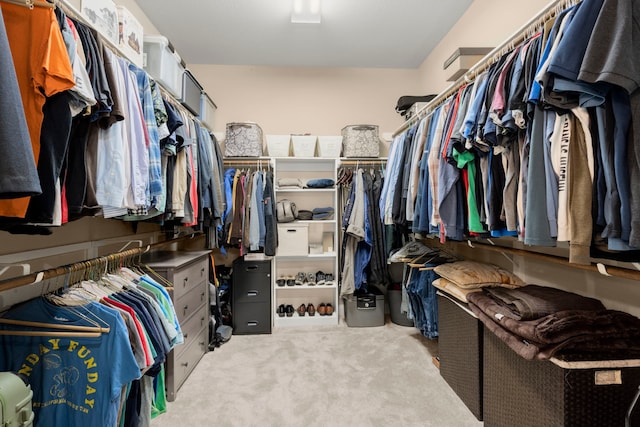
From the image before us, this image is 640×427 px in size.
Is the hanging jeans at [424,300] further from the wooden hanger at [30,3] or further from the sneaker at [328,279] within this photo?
the wooden hanger at [30,3]

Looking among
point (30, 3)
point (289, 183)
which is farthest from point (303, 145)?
point (30, 3)

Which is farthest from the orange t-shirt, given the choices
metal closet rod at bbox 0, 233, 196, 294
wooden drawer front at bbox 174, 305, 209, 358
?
wooden drawer front at bbox 174, 305, 209, 358

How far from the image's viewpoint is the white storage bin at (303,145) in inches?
121

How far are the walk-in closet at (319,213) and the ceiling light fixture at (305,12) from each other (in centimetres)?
2

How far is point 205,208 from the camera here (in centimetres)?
225

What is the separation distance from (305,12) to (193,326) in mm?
2682

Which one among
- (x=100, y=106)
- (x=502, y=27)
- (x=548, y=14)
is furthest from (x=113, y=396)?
(x=502, y=27)

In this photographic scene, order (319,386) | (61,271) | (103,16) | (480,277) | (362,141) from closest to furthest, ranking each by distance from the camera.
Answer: (61,271), (103,16), (480,277), (319,386), (362,141)

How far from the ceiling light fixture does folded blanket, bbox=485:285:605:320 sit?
248 centimetres

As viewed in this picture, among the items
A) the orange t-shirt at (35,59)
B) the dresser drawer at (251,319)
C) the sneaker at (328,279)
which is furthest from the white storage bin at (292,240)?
the orange t-shirt at (35,59)

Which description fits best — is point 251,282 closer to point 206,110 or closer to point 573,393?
point 206,110

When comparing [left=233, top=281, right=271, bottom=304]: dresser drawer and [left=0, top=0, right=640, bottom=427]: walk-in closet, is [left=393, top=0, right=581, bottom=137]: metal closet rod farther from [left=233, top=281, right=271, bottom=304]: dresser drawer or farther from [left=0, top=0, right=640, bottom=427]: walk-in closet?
[left=233, top=281, right=271, bottom=304]: dresser drawer

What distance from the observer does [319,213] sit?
315 centimetres

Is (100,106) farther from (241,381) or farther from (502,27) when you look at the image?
(502,27)
